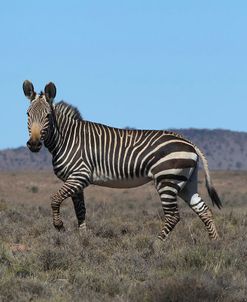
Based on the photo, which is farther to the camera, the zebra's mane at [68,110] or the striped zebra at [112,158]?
the zebra's mane at [68,110]

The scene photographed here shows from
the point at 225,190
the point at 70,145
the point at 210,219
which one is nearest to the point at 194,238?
the point at 210,219

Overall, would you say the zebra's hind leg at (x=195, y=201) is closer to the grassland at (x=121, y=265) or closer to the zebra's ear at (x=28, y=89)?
the grassland at (x=121, y=265)

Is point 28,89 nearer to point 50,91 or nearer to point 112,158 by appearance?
point 50,91

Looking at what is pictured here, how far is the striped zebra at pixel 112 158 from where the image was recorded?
12.7 meters

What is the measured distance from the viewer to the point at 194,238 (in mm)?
12719

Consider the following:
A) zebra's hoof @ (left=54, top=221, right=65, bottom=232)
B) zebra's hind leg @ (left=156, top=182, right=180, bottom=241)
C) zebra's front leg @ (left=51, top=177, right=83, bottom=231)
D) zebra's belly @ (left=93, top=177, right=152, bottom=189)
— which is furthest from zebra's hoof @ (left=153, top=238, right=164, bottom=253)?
zebra's hoof @ (left=54, top=221, right=65, bottom=232)

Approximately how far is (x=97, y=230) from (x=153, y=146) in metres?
1.86

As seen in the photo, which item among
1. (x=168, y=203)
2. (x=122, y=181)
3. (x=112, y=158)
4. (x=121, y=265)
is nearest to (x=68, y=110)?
(x=112, y=158)

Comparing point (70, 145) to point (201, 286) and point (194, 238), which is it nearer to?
point (194, 238)

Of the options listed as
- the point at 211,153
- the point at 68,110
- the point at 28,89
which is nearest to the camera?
the point at 28,89

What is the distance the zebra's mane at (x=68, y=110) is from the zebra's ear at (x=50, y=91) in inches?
14.4

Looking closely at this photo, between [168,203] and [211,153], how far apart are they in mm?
144254

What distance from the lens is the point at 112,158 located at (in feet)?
43.0

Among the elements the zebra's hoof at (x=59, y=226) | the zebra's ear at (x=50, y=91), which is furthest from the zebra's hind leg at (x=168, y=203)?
the zebra's ear at (x=50, y=91)
